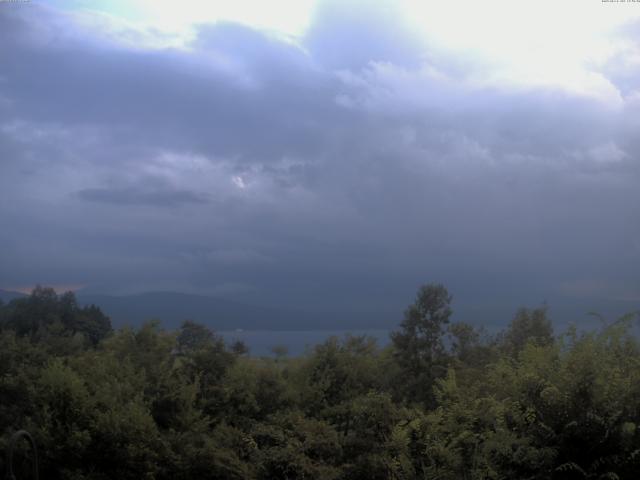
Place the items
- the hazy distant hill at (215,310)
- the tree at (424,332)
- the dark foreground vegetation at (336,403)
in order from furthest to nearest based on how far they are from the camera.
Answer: the hazy distant hill at (215,310), the tree at (424,332), the dark foreground vegetation at (336,403)

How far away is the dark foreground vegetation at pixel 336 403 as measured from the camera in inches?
243

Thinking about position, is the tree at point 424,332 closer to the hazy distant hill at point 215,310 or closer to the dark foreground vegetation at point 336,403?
the dark foreground vegetation at point 336,403

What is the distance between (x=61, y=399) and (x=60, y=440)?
0.82 m

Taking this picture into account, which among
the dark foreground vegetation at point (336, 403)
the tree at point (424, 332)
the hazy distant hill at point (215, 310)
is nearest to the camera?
the dark foreground vegetation at point (336, 403)

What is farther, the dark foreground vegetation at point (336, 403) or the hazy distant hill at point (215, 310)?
the hazy distant hill at point (215, 310)

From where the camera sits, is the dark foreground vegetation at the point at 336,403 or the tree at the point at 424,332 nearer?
the dark foreground vegetation at the point at 336,403

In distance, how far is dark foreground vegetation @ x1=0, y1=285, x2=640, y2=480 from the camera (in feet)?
20.3

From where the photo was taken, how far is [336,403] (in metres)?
14.3

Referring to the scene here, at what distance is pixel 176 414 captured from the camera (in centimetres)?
1327

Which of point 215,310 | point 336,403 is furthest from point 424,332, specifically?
point 215,310

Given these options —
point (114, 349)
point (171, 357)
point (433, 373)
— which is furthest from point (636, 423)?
point (114, 349)

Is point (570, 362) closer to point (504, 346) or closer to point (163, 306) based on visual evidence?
point (504, 346)

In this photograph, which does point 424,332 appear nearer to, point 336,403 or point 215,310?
point 336,403

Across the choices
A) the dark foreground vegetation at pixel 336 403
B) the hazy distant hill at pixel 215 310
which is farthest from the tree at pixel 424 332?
the hazy distant hill at pixel 215 310
